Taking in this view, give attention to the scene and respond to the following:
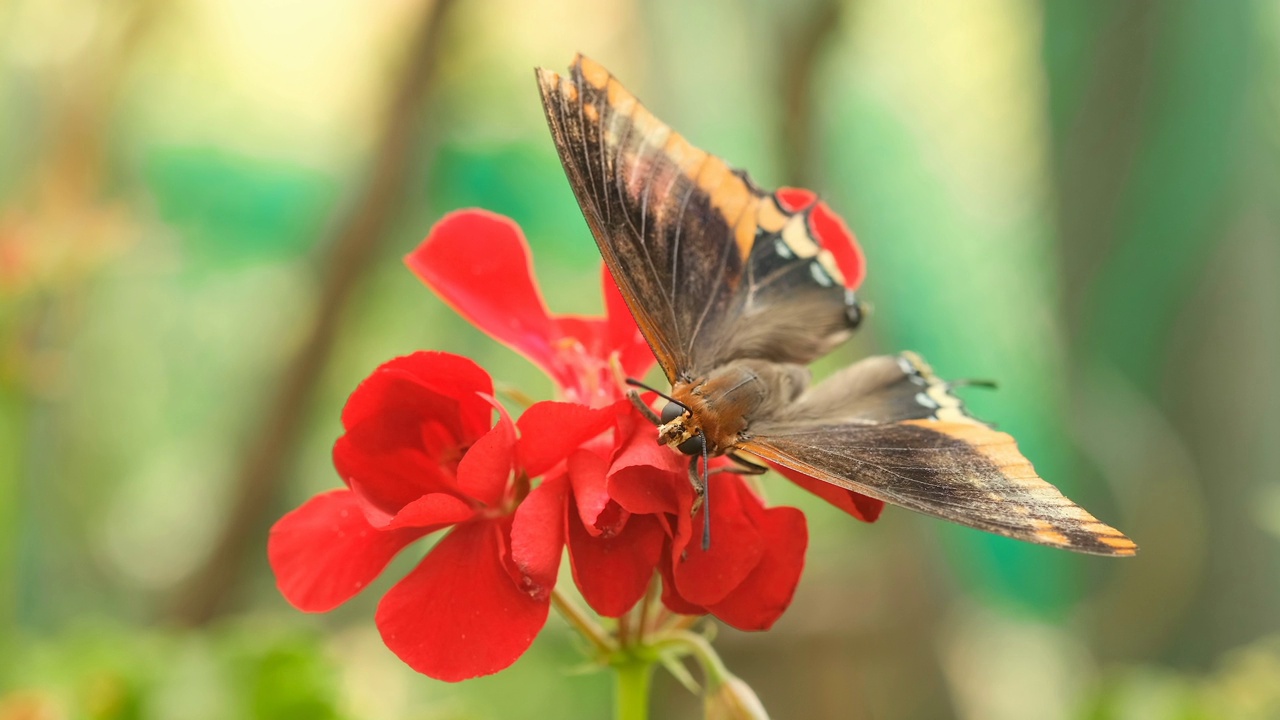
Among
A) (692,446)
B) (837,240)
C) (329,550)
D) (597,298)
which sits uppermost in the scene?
(837,240)

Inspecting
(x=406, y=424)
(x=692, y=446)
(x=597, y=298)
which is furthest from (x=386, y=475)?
(x=597, y=298)

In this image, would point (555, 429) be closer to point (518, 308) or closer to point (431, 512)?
point (431, 512)

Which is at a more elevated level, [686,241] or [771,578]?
[686,241]

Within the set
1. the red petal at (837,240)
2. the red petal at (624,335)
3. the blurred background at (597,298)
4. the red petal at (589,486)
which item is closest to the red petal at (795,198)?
the red petal at (837,240)

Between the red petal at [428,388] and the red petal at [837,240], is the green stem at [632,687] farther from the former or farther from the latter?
the red petal at [837,240]

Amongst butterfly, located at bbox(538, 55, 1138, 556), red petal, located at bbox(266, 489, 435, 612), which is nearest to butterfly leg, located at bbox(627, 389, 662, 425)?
butterfly, located at bbox(538, 55, 1138, 556)

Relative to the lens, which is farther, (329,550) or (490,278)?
(490,278)
